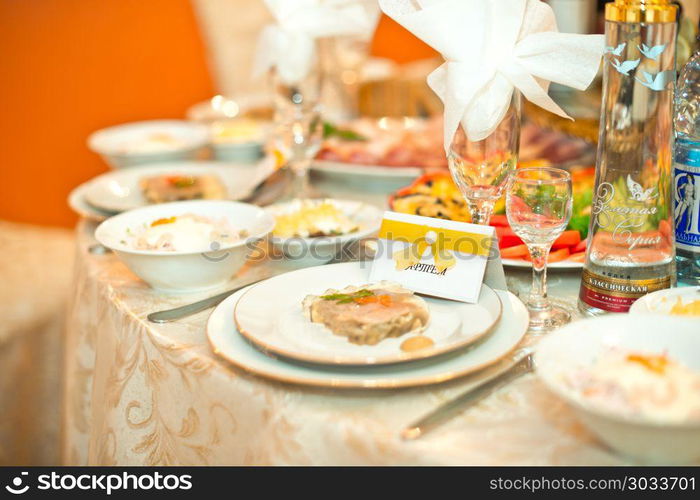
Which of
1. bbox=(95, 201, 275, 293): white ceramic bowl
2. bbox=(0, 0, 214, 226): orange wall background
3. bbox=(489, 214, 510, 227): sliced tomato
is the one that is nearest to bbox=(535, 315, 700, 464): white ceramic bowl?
bbox=(489, 214, 510, 227): sliced tomato

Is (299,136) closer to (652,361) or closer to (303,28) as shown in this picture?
(303,28)

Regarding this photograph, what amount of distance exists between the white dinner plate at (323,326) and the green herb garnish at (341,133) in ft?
3.19

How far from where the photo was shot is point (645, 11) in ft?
3.14

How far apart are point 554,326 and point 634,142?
28cm

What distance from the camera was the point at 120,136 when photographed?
222 cm

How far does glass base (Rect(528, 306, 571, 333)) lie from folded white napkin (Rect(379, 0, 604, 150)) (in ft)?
0.92

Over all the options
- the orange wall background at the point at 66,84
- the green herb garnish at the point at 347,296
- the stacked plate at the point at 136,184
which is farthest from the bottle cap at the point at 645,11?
the orange wall background at the point at 66,84

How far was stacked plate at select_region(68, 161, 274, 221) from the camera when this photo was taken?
1.68 metres

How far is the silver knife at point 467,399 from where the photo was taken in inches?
33.0

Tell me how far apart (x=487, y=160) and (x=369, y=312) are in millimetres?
343

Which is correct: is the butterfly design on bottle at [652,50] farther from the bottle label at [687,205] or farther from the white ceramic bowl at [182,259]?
the white ceramic bowl at [182,259]

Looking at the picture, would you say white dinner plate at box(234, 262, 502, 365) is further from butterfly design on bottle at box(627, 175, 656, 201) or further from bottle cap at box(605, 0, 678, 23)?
bottle cap at box(605, 0, 678, 23)
